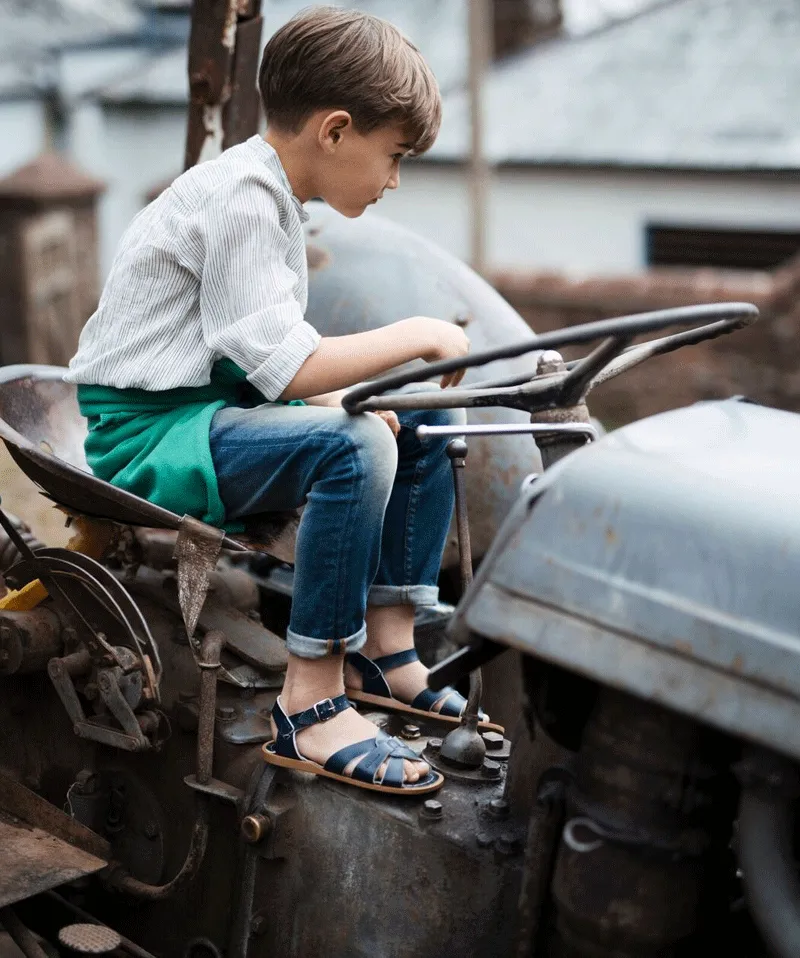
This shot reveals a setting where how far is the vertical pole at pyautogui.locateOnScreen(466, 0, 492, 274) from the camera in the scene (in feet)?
30.7

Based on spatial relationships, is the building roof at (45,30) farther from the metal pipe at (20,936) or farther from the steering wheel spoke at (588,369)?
the steering wheel spoke at (588,369)

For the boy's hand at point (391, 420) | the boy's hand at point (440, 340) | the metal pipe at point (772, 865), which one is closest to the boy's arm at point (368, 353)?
the boy's hand at point (440, 340)

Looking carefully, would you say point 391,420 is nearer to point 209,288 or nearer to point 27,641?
point 209,288

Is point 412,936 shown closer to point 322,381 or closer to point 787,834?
point 787,834

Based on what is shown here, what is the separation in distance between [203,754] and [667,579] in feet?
3.14

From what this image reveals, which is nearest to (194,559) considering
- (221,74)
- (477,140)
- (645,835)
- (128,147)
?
(645,835)

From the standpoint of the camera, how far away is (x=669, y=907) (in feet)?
5.23

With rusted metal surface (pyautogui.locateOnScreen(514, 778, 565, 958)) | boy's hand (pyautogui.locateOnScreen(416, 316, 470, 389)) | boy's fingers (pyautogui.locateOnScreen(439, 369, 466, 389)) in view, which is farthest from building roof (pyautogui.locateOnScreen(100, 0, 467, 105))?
rusted metal surface (pyautogui.locateOnScreen(514, 778, 565, 958))

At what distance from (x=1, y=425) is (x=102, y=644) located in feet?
1.30

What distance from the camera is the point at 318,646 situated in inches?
80.1

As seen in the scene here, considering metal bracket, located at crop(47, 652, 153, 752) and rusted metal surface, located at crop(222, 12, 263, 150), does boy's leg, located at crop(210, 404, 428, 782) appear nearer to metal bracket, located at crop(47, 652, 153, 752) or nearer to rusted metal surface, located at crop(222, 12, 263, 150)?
metal bracket, located at crop(47, 652, 153, 752)

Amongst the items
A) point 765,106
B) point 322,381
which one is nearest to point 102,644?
point 322,381

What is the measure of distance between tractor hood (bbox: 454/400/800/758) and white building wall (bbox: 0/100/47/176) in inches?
427

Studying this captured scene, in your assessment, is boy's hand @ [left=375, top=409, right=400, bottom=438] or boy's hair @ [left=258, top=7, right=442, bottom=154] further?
boy's hand @ [left=375, top=409, right=400, bottom=438]
